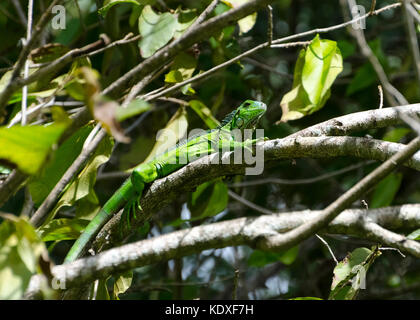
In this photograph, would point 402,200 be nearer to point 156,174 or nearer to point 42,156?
point 156,174

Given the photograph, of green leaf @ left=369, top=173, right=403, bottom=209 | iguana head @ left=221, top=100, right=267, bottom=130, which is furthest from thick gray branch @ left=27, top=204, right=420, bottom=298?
Result: green leaf @ left=369, top=173, right=403, bottom=209

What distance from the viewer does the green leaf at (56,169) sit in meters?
4.36

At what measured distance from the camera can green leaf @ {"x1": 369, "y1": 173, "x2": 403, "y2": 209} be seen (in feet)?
19.4

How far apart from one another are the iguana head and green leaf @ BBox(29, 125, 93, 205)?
1618 millimetres

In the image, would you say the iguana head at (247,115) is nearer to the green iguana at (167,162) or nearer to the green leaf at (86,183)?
the green iguana at (167,162)

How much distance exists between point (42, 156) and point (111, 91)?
2.10ft

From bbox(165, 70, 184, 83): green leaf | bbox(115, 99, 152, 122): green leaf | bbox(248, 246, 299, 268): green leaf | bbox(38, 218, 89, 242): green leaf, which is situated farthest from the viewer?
bbox(248, 246, 299, 268): green leaf

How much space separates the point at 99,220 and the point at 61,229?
1.12ft

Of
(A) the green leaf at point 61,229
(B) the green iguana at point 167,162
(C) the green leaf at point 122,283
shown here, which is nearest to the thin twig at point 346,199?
(B) the green iguana at point 167,162

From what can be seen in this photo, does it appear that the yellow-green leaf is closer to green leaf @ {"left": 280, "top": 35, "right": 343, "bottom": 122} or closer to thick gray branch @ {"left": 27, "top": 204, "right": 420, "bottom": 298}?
green leaf @ {"left": 280, "top": 35, "right": 343, "bottom": 122}

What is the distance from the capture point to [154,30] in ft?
16.0

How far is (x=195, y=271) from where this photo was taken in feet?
24.2

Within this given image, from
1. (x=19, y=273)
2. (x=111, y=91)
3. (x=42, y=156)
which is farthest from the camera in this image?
(x=111, y=91)

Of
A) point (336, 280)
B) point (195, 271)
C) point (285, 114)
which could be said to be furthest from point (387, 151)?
point (195, 271)
